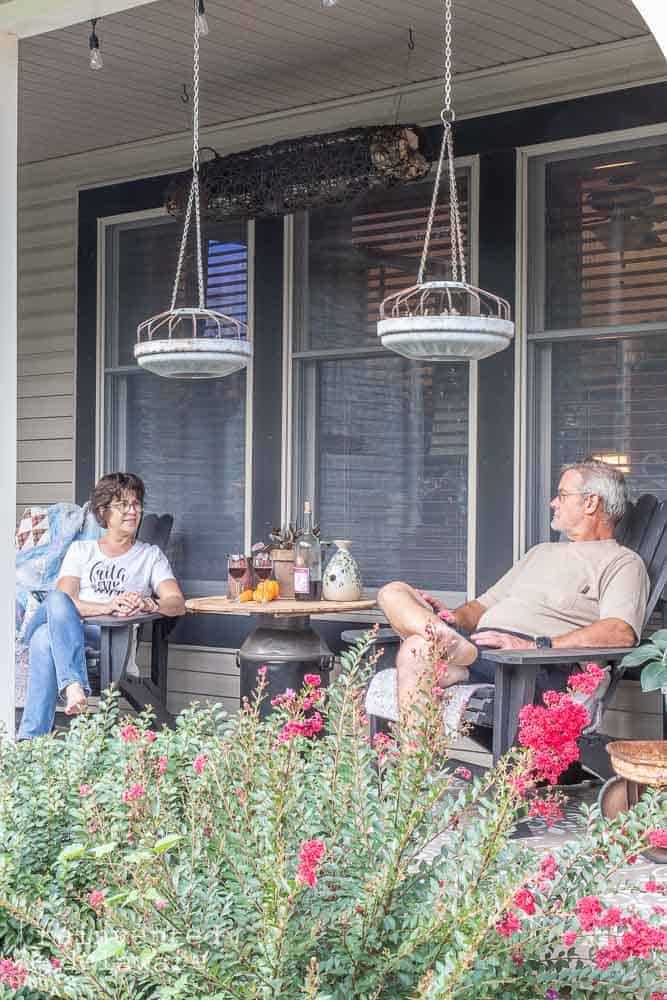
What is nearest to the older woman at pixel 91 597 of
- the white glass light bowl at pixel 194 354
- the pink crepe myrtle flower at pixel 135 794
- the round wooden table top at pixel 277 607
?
the round wooden table top at pixel 277 607

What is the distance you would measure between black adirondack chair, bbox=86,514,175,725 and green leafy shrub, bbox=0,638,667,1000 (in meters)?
2.58

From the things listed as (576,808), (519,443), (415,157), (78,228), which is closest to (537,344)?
(519,443)

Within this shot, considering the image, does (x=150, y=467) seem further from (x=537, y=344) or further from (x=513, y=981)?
(x=513, y=981)

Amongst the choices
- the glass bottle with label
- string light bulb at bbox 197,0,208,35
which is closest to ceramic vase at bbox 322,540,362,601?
the glass bottle with label

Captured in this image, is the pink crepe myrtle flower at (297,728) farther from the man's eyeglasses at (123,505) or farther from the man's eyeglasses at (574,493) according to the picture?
the man's eyeglasses at (123,505)

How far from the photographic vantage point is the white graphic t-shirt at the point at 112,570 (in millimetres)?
5176

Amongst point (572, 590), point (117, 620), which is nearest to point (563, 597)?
point (572, 590)

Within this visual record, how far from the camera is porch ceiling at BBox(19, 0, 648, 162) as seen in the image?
448cm

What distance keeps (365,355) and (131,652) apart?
152cm

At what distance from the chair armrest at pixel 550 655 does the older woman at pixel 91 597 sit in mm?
1650

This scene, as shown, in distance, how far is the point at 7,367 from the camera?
→ 3.28 meters

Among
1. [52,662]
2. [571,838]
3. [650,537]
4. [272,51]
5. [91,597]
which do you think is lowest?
[571,838]

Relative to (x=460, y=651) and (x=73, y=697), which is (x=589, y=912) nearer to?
(x=460, y=651)

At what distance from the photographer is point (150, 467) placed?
6.07m
